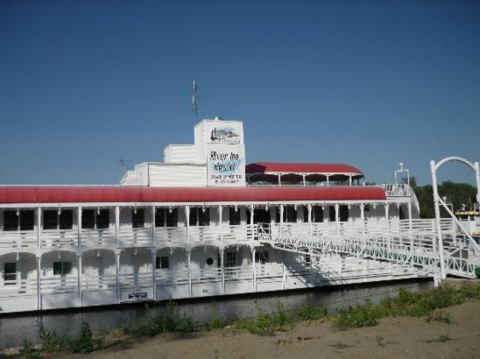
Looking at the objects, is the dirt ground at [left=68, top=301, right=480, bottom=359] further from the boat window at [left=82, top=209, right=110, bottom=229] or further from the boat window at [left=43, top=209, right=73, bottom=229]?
the boat window at [left=43, top=209, right=73, bottom=229]

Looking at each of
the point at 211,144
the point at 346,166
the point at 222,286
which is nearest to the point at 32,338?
the point at 222,286

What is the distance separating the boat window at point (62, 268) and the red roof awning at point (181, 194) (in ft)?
12.5

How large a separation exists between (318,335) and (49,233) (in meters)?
19.2

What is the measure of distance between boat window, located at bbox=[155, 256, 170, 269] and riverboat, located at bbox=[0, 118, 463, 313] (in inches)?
2.5

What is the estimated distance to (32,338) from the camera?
21.0 metres

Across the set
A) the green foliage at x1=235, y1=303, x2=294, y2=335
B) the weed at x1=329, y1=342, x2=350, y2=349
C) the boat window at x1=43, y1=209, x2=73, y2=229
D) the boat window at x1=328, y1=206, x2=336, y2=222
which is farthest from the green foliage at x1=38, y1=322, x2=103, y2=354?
the boat window at x1=328, y1=206, x2=336, y2=222

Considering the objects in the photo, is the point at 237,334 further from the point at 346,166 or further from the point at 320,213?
the point at 346,166

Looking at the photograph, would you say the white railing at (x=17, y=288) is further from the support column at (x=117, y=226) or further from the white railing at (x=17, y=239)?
the support column at (x=117, y=226)

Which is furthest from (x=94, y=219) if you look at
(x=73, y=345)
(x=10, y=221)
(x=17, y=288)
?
(x=73, y=345)

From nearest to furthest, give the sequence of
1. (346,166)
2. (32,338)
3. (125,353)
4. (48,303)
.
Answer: (125,353) < (32,338) < (48,303) < (346,166)

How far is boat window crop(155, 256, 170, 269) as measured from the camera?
3028 centimetres

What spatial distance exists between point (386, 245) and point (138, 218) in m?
15.7

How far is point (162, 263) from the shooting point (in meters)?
30.4

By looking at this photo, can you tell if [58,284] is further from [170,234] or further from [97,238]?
[170,234]
